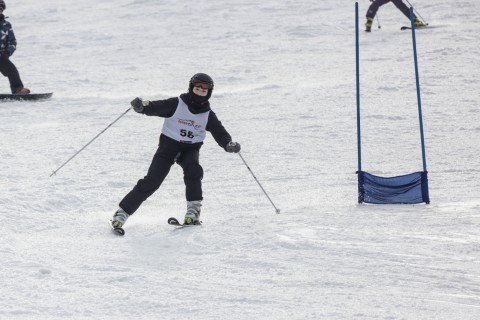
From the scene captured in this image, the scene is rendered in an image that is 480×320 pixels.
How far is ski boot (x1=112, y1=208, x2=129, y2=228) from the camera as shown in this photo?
259 inches

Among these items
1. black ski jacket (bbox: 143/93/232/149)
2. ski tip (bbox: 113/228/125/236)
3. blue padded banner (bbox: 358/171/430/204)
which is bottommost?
blue padded banner (bbox: 358/171/430/204)

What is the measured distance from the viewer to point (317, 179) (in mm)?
8508

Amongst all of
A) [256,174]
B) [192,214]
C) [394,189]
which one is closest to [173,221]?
[192,214]

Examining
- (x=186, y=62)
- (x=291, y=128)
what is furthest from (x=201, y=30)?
(x=291, y=128)

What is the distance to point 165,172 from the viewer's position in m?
6.77

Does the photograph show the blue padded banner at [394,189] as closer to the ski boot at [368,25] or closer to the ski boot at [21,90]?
the ski boot at [21,90]

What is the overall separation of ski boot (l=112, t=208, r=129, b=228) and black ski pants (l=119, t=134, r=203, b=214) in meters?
0.03

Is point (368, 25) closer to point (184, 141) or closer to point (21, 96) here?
point (21, 96)

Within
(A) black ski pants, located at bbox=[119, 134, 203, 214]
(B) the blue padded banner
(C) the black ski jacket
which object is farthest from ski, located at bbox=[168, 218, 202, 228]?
(B) the blue padded banner

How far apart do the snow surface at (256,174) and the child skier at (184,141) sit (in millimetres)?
238

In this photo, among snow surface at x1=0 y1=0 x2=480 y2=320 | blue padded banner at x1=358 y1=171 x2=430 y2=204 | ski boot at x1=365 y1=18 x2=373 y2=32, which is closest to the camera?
snow surface at x1=0 y1=0 x2=480 y2=320

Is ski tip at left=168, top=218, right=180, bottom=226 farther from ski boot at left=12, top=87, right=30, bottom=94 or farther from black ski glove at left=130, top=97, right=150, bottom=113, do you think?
ski boot at left=12, top=87, right=30, bottom=94

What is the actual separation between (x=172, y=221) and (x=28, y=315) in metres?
2.14

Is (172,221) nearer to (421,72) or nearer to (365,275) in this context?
(365,275)
